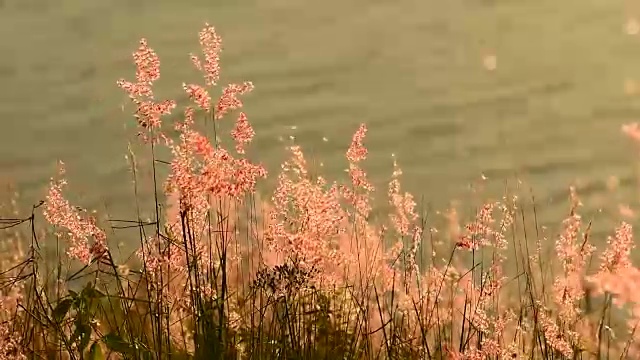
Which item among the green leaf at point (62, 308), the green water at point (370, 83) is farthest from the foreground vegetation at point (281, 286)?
the green water at point (370, 83)

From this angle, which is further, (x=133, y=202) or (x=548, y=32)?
(x=548, y=32)

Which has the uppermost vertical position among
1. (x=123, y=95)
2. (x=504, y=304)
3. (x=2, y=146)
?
(x=123, y=95)

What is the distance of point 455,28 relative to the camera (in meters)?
5.81

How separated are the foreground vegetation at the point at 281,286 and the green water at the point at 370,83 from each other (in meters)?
1.38

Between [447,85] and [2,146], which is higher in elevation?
[447,85]

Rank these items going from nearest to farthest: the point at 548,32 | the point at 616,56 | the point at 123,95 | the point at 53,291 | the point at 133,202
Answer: the point at 53,291 < the point at 133,202 < the point at 123,95 < the point at 616,56 < the point at 548,32

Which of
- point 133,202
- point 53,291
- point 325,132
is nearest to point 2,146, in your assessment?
point 133,202

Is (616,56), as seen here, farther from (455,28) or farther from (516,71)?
(455,28)

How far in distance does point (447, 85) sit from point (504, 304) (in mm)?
2624

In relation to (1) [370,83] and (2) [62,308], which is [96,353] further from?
(1) [370,83]

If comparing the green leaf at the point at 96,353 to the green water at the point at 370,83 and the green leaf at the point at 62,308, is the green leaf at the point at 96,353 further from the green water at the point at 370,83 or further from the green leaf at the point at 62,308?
the green water at the point at 370,83

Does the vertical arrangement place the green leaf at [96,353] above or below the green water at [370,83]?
below

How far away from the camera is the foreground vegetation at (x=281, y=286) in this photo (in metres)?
1.90

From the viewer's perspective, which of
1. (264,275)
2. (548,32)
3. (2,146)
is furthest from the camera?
(548,32)
